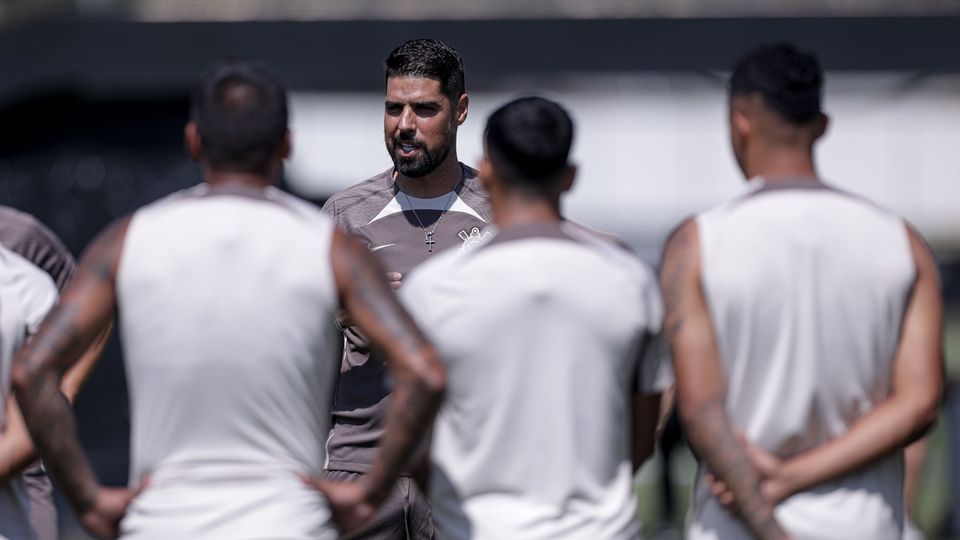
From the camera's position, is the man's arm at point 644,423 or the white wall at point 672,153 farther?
the white wall at point 672,153

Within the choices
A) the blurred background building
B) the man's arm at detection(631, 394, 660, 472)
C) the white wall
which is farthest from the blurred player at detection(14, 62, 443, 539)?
the white wall

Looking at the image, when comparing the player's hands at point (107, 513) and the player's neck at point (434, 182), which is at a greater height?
the player's neck at point (434, 182)

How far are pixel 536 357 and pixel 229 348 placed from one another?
791 mm

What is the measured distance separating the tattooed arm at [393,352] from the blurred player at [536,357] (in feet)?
0.36

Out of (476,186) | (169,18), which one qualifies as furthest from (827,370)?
(169,18)

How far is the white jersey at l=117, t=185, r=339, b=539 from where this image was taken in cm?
429

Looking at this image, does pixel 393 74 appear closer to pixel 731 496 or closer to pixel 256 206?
pixel 256 206

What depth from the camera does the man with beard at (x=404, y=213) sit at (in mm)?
6246

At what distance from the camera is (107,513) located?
14.7 feet

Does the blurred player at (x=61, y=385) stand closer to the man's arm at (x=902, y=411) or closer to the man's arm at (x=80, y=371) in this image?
the man's arm at (x=80, y=371)

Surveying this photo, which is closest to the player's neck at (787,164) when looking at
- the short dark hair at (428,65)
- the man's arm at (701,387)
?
the man's arm at (701,387)

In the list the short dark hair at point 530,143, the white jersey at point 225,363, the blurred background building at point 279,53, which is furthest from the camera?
the blurred background building at point 279,53

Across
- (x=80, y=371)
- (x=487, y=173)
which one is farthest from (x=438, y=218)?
(x=487, y=173)

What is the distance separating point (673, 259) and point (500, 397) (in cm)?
61
